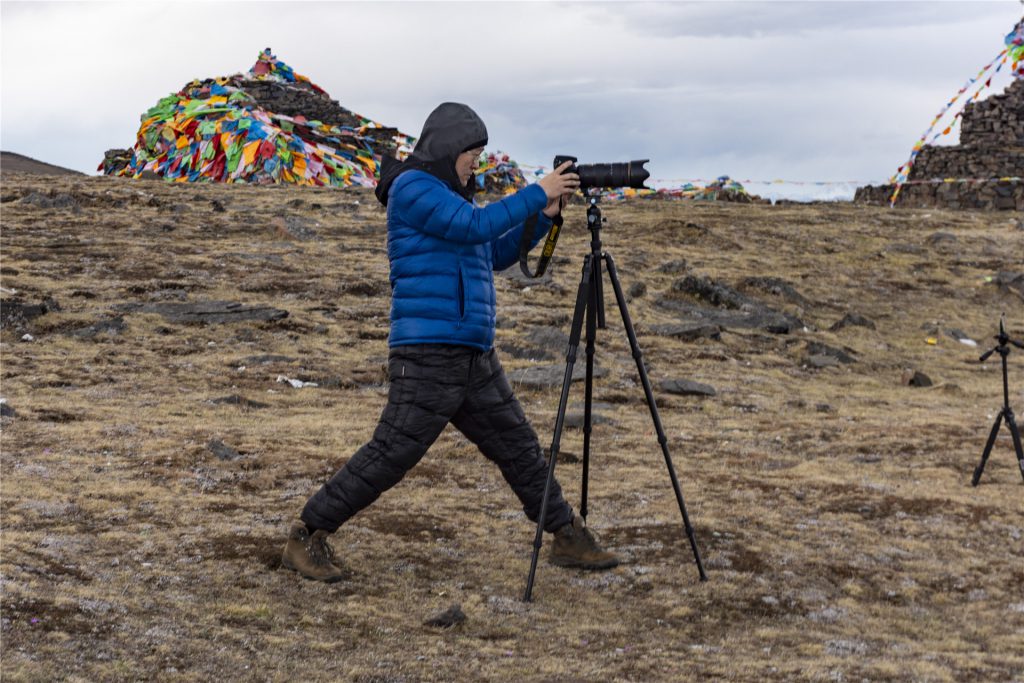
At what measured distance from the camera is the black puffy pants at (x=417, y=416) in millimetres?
5141

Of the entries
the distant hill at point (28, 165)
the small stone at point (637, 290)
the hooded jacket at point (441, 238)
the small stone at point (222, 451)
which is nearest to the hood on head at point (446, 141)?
the hooded jacket at point (441, 238)

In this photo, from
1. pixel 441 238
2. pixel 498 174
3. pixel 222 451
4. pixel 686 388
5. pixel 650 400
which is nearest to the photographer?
pixel 441 238

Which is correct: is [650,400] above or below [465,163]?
below

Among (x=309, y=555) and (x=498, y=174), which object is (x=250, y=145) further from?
(x=309, y=555)

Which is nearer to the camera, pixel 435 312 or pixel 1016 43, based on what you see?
pixel 435 312

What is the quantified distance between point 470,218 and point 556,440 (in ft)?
3.77

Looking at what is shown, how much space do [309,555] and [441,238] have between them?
5.32 feet

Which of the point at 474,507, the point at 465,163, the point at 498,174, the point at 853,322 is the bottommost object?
the point at 474,507

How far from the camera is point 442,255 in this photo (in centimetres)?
506

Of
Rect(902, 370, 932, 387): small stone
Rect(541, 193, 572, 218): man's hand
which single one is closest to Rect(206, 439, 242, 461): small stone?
Rect(541, 193, 572, 218): man's hand

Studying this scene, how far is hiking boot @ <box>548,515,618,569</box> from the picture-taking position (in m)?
5.74

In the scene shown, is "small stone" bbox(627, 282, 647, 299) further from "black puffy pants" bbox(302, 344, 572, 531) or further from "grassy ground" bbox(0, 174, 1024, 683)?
"black puffy pants" bbox(302, 344, 572, 531)

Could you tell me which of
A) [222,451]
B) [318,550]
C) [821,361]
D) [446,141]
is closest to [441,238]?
[446,141]

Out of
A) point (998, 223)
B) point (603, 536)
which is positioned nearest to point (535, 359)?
point (603, 536)
